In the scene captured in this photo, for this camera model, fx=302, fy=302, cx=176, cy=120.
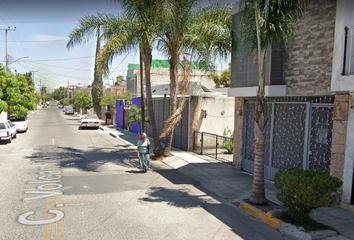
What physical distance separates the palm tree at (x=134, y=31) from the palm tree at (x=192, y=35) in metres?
0.58

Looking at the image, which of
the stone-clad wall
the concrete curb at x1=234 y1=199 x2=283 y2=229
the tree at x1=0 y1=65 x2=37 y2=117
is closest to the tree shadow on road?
the concrete curb at x1=234 y1=199 x2=283 y2=229

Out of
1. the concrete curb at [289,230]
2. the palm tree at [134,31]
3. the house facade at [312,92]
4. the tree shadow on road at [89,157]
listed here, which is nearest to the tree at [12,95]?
the tree shadow on road at [89,157]

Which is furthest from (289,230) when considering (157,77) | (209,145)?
(157,77)

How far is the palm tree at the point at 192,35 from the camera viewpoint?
1244 centimetres

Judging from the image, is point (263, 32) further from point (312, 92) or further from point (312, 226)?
point (312, 226)

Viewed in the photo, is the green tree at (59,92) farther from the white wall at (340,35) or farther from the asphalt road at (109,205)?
the white wall at (340,35)

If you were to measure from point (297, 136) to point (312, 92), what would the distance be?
5.36 ft

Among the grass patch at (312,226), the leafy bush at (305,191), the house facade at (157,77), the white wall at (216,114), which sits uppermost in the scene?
the house facade at (157,77)

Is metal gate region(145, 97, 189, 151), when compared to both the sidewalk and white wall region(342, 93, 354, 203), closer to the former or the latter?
the sidewalk

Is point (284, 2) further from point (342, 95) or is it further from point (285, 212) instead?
point (285, 212)

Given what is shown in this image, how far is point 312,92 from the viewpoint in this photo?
8656 mm

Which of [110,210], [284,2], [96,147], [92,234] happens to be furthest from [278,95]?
[96,147]

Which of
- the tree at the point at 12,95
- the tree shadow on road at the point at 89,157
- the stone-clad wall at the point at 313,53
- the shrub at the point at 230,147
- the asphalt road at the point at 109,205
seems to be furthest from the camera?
the tree at the point at 12,95

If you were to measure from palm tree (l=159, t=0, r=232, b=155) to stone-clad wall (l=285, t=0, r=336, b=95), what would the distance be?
339cm
